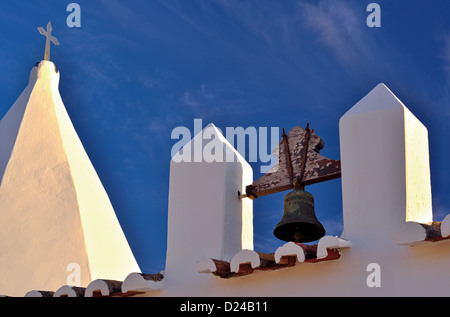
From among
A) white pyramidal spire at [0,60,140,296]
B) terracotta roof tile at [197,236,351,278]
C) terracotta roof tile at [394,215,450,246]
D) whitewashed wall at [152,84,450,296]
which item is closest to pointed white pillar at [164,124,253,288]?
whitewashed wall at [152,84,450,296]

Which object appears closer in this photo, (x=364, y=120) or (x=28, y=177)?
(x=364, y=120)

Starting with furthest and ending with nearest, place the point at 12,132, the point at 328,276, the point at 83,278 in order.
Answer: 1. the point at 12,132
2. the point at 83,278
3. the point at 328,276

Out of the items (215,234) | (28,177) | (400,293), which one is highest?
(28,177)

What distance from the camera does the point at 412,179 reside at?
5.93 meters

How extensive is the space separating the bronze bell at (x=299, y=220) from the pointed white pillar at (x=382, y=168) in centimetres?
59

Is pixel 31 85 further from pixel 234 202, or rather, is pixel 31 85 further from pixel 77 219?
pixel 234 202

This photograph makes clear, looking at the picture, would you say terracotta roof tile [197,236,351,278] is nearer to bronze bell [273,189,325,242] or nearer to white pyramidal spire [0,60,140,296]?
bronze bell [273,189,325,242]

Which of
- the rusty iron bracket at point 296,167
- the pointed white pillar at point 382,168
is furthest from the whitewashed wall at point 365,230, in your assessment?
the rusty iron bracket at point 296,167

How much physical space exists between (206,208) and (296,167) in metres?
0.79

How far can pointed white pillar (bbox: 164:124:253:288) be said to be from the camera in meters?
6.72

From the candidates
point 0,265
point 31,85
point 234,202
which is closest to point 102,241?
point 0,265

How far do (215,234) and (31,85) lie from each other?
6.78 meters

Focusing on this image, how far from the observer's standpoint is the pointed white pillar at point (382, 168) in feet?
19.2

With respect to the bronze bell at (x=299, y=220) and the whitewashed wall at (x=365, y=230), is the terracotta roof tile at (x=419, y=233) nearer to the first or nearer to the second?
the whitewashed wall at (x=365, y=230)
